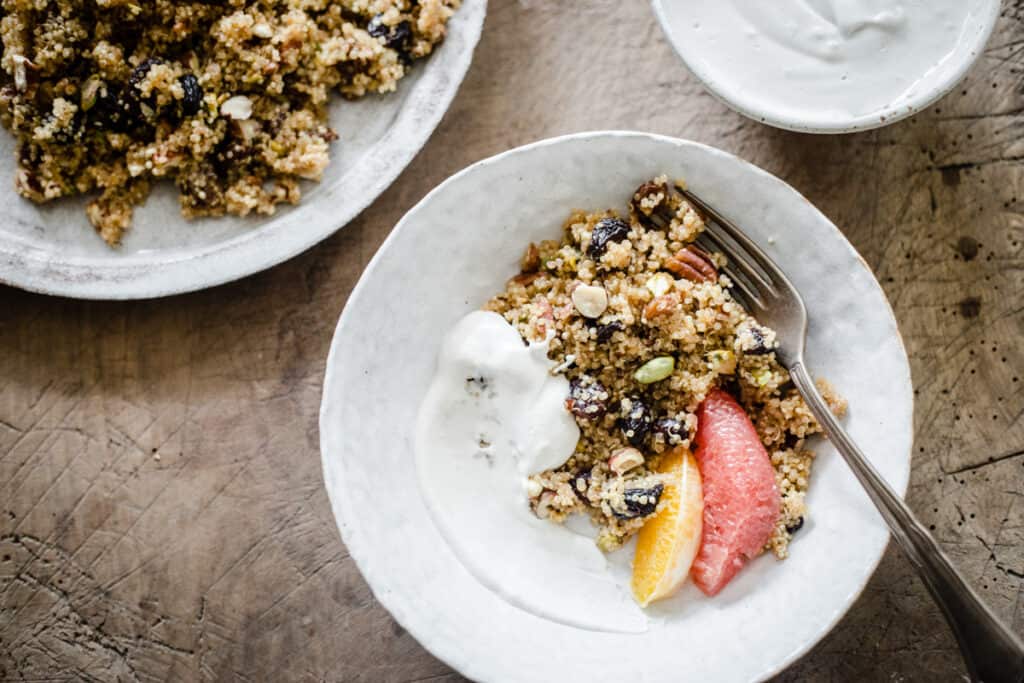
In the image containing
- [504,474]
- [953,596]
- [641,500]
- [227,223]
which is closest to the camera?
[953,596]

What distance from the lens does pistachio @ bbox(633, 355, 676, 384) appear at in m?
1.28

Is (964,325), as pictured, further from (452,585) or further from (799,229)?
(452,585)

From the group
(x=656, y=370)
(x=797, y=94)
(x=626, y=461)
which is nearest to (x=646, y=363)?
(x=656, y=370)

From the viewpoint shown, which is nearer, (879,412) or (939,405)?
(879,412)

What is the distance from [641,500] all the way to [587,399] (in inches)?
6.5

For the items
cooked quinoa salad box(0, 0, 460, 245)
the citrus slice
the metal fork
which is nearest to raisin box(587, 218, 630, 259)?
the metal fork

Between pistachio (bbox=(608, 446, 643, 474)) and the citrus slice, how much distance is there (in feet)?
0.17

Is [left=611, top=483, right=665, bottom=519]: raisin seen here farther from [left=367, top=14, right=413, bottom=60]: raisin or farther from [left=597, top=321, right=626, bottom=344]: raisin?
[left=367, top=14, right=413, bottom=60]: raisin

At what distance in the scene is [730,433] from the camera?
1.29 m

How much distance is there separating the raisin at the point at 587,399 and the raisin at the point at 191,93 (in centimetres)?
76

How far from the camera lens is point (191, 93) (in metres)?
1.41

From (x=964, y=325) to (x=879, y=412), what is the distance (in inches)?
13.4

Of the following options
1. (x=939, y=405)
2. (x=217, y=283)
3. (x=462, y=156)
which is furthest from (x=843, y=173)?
(x=217, y=283)

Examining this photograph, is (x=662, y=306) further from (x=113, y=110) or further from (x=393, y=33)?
(x=113, y=110)
